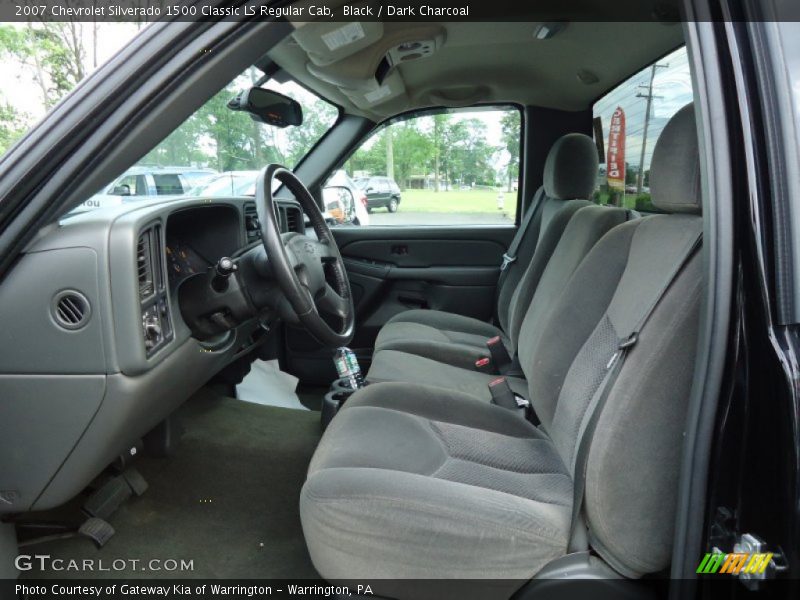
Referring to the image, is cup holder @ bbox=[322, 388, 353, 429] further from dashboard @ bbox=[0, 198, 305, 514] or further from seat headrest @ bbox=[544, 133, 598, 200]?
seat headrest @ bbox=[544, 133, 598, 200]

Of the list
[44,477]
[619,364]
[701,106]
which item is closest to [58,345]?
[44,477]

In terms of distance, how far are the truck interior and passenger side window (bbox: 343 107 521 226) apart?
0.26m

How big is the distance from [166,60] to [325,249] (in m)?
0.91

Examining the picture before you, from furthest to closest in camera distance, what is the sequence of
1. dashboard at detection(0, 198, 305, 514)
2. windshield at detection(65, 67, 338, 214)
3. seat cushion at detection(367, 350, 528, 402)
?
seat cushion at detection(367, 350, 528, 402)
windshield at detection(65, 67, 338, 214)
dashboard at detection(0, 198, 305, 514)

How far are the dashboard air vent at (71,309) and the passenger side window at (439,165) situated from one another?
1.97m

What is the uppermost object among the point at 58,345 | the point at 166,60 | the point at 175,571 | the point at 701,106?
the point at 166,60

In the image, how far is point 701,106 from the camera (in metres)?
0.89

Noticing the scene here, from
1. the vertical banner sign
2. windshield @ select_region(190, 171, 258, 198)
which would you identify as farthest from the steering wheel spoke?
the vertical banner sign

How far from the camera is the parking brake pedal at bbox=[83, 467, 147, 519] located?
5.75 ft

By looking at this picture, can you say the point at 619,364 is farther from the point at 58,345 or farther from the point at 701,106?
the point at 58,345

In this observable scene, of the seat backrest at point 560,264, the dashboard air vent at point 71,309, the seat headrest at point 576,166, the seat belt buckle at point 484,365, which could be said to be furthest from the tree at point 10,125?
the seat headrest at point 576,166

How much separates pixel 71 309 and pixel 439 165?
214 cm

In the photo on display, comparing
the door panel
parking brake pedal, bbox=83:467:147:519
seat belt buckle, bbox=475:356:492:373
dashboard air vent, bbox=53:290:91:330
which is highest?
dashboard air vent, bbox=53:290:91:330

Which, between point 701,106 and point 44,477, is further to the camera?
point 44,477
